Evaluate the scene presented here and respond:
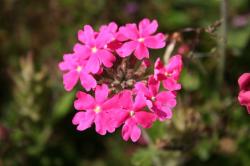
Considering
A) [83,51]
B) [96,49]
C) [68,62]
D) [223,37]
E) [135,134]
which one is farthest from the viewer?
[223,37]

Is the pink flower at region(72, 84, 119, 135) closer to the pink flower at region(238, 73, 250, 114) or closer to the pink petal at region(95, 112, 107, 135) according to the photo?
the pink petal at region(95, 112, 107, 135)

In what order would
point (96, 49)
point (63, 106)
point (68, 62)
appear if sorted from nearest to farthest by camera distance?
point (96, 49), point (68, 62), point (63, 106)

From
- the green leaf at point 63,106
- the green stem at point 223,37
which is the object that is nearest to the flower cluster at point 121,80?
the green stem at point 223,37

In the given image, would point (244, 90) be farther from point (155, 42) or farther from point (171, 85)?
point (155, 42)

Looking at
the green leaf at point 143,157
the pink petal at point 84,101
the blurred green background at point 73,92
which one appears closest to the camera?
the pink petal at point 84,101

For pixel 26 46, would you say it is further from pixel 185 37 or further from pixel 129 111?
pixel 129 111

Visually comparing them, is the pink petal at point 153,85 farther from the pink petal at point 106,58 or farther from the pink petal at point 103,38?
the pink petal at point 103,38

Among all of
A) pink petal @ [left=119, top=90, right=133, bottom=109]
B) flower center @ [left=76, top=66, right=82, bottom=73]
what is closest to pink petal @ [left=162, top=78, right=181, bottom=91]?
pink petal @ [left=119, top=90, right=133, bottom=109]

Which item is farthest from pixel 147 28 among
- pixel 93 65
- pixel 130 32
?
pixel 93 65
